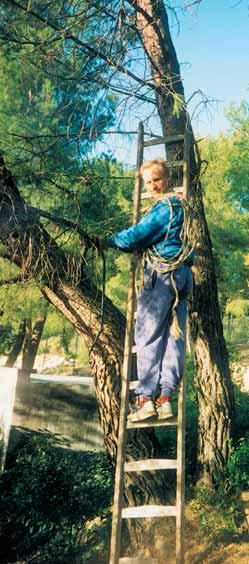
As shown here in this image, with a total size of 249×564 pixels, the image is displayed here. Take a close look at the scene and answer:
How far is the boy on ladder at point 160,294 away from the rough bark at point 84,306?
1227mm

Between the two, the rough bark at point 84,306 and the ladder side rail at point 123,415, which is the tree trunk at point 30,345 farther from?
the ladder side rail at point 123,415

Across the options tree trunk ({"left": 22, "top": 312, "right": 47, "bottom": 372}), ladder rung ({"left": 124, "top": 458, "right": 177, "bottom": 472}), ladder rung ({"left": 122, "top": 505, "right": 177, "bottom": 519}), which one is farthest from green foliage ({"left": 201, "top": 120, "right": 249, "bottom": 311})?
ladder rung ({"left": 122, "top": 505, "right": 177, "bottom": 519})

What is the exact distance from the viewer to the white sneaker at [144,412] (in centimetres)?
354

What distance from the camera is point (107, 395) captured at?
17.2 ft

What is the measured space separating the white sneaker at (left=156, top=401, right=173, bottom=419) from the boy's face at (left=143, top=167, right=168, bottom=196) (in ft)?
4.24

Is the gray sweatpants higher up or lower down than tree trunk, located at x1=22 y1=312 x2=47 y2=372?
lower down

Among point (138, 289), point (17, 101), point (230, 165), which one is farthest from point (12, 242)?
point (230, 165)

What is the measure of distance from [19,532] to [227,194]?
14122 mm

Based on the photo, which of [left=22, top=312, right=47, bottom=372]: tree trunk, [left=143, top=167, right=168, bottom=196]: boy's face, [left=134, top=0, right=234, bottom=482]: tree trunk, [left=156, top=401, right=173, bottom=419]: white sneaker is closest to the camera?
[left=156, top=401, right=173, bottom=419]: white sneaker

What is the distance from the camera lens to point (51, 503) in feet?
20.4

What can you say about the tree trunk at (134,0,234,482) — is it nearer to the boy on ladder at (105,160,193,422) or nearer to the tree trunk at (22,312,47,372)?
the boy on ladder at (105,160,193,422)

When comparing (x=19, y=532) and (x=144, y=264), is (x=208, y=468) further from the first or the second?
(x=144, y=264)

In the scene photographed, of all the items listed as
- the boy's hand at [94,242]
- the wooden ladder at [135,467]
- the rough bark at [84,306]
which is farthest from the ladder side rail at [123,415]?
the rough bark at [84,306]

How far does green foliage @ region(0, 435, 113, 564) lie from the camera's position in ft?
19.2
